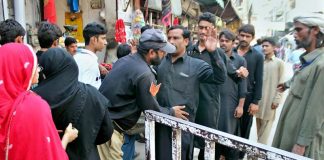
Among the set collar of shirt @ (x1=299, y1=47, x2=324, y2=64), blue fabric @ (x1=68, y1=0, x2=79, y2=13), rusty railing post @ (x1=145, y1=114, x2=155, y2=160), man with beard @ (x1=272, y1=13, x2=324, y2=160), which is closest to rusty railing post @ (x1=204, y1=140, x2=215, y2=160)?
rusty railing post @ (x1=145, y1=114, x2=155, y2=160)

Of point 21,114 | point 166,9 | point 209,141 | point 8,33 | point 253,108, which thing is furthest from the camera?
point 166,9

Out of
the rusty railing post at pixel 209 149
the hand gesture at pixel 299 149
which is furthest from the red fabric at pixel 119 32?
the rusty railing post at pixel 209 149

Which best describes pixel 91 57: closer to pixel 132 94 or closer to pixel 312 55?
pixel 132 94

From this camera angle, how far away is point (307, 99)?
243cm

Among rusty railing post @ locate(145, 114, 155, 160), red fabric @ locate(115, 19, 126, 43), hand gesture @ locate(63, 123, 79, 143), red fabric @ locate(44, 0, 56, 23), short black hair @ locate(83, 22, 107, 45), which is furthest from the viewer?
red fabric @ locate(115, 19, 126, 43)

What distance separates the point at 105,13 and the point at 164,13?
3805mm

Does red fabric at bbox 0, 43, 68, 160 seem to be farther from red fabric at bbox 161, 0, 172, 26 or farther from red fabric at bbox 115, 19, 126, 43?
red fabric at bbox 161, 0, 172, 26

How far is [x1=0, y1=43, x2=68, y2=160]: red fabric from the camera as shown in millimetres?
1562

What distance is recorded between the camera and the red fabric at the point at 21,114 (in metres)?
1.56

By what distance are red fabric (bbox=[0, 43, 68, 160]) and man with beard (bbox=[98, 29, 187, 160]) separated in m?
1.09

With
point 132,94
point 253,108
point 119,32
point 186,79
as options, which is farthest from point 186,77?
point 119,32

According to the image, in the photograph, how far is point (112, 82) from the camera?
9.32 feet

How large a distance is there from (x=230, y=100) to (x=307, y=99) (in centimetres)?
181

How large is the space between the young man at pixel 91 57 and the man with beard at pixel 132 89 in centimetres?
68
